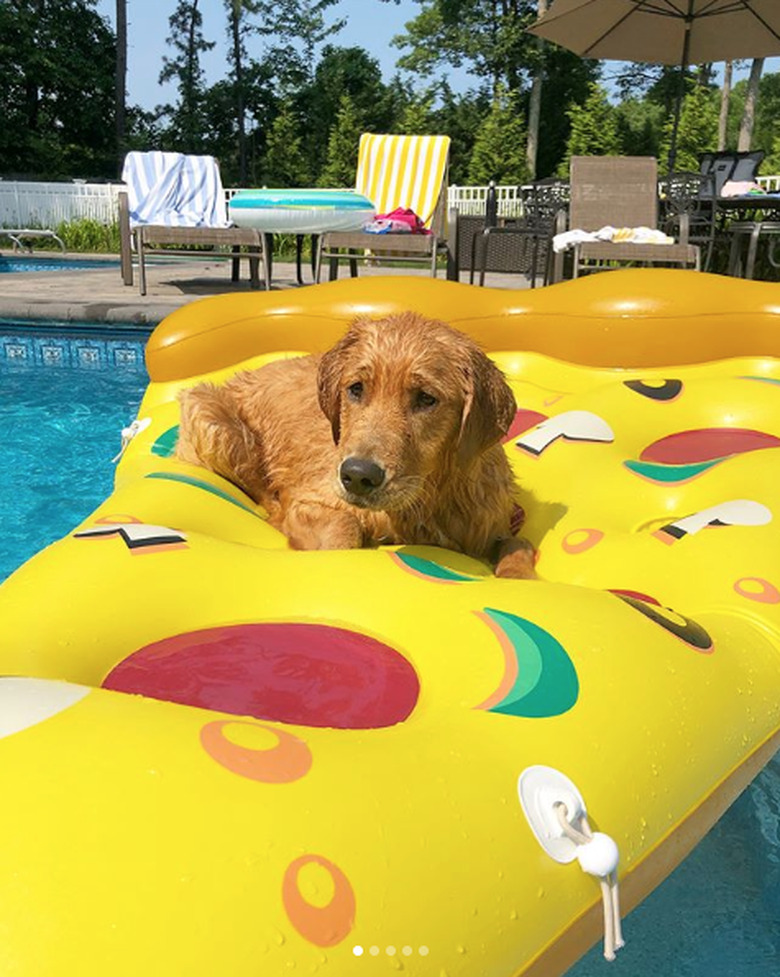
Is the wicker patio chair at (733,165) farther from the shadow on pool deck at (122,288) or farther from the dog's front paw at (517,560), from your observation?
the dog's front paw at (517,560)

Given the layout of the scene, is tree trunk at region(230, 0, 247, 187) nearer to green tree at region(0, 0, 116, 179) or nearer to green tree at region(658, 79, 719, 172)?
green tree at region(0, 0, 116, 179)

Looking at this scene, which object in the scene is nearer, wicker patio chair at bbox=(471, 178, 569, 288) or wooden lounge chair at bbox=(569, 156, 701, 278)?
wooden lounge chair at bbox=(569, 156, 701, 278)

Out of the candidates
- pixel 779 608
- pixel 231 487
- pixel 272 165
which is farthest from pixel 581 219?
pixel 272 165

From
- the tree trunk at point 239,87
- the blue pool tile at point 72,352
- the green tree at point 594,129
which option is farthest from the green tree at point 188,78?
the blue pool tile at point 72,352

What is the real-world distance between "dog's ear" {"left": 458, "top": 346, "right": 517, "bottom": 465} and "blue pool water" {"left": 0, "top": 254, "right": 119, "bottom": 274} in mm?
16140

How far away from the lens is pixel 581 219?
10570mm

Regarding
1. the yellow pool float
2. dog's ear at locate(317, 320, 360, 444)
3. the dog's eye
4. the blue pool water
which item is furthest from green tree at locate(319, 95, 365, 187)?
the dog's eye

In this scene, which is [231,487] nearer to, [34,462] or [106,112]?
[34,462]

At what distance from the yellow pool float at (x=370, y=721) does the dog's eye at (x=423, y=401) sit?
40 cm

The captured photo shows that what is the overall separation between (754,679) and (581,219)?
31.0ft

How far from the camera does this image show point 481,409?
255cm

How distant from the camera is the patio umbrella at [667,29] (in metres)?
10.6

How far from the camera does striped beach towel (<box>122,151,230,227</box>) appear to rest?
12953mm

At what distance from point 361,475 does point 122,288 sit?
1118cm
